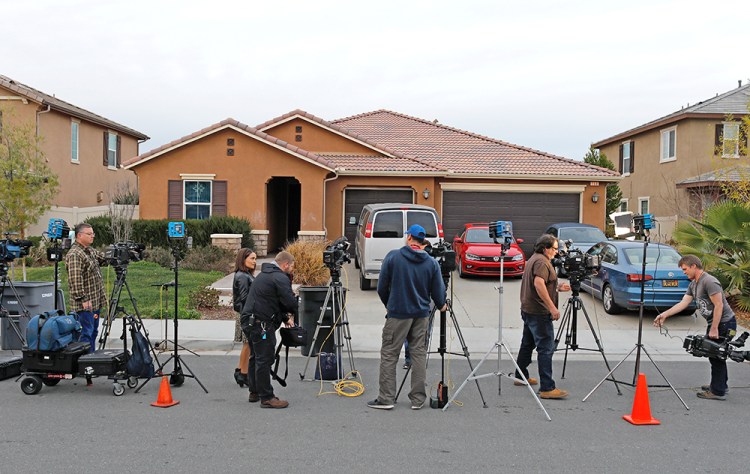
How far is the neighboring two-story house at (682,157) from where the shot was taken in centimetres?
2555

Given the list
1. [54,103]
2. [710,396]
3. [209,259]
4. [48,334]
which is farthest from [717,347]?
[54,103]

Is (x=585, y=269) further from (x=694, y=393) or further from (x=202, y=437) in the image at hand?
(x=202, y=437)

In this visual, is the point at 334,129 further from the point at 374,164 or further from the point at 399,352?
the point at 399,352

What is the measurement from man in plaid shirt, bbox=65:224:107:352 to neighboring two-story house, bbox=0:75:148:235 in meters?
14.8

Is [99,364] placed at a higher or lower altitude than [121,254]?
lower

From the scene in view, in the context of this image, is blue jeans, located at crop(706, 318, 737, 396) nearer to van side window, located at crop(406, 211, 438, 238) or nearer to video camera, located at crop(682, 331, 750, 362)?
video camera, located at crop(682, 331, 750, 362)

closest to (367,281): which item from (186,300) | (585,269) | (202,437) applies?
(186,300)

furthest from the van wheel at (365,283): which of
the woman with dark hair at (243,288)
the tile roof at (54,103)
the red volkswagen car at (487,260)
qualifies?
the tile roof at (54,103)

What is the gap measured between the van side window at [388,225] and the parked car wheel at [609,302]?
15.0ft

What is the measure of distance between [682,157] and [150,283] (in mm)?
21918

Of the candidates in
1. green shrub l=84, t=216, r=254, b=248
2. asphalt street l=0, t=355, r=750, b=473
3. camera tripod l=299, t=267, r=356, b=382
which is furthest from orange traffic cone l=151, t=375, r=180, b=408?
green shrub l=84, t=216, r=254, b=248

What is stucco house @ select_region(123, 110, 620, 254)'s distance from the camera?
21062 mm

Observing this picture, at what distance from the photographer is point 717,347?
774 centimetres

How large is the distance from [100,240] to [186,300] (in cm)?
763
